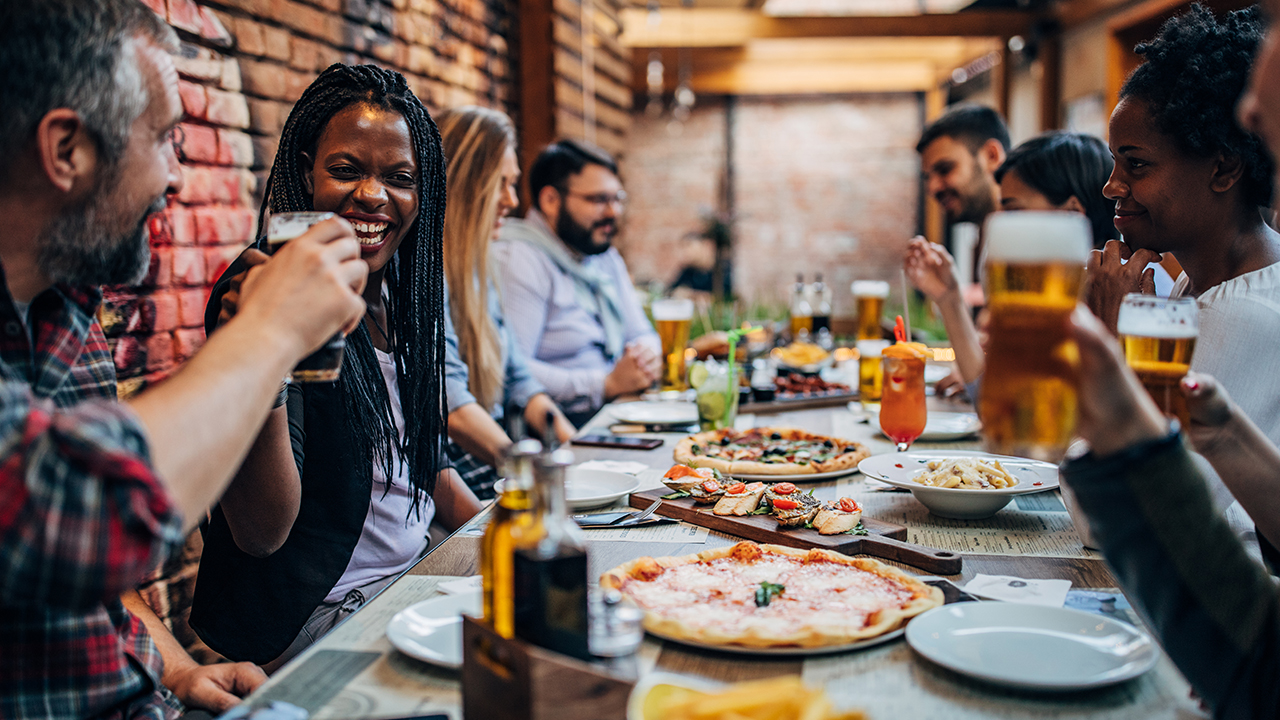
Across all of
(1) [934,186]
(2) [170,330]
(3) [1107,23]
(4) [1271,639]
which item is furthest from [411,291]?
(3) [1107,23]

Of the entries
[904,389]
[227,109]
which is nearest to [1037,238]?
[904,389]

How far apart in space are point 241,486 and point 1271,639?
142 cm

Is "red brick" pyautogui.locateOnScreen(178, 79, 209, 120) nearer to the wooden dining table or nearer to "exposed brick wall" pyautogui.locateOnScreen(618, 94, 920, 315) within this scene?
the wooden dining table

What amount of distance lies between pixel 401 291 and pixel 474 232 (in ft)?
3.70

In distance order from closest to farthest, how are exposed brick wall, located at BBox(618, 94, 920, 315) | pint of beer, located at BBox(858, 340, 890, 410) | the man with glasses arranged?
pint of beer, located at BBox(858, 340, 890, 410)
the man with glasses
exposed brick wall, located at BBox(618, 94, 920, 315)

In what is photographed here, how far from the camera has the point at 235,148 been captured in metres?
2.51

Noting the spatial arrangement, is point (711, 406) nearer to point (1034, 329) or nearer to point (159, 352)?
point (159, 352)

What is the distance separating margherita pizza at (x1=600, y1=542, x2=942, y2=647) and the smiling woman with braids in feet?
2.28

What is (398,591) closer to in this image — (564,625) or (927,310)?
(564,625)

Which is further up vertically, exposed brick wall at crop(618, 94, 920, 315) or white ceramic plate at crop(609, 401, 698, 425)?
exposed brick wall at crop(618, 94, 920, 315)

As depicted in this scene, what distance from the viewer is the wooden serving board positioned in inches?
53.9

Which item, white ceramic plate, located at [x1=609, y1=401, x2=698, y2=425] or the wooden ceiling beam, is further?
the wooden ceiling beam

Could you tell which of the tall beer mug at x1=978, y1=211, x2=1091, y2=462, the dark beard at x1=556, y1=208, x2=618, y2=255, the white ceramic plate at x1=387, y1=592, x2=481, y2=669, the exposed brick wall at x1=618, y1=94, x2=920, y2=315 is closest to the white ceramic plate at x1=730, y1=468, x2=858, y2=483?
the white ceramic plate at x1=387, y1=592, x2=481, y2=669


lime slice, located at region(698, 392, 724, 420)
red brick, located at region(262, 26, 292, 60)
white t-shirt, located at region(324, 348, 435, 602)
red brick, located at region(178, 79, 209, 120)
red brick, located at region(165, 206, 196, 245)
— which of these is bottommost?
white t-shirt, located at region(324, 348, 435, 602)
